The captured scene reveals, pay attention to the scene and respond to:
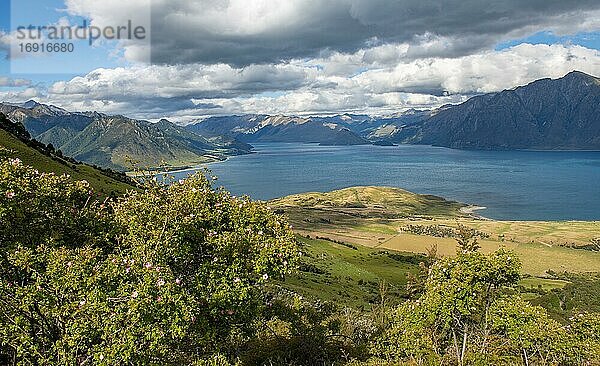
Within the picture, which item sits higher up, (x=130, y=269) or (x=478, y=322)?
(x=130, y=269)

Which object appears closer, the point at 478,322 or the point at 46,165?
the point at 478,322

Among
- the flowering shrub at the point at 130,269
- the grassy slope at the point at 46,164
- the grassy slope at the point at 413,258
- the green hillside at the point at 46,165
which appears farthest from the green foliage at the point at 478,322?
the grassy slope at the point at 46,164

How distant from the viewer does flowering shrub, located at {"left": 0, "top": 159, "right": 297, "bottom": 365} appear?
12453 millimetres

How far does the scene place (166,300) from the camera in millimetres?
12633

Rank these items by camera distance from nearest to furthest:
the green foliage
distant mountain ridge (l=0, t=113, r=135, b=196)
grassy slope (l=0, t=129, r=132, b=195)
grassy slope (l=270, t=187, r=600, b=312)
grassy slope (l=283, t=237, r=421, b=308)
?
the green foliage, grassy slope (l=283, t=237, r=421, b=308), grassy slope (l=0, t=129, r=132, b=195), distant mountain ridge (l=0, t=113, r=135, b=196), grassy slope (l=270, t=187, r=600, b=312)

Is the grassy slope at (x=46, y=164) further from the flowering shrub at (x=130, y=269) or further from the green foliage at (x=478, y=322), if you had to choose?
the green foliage at (x=478, y=322)

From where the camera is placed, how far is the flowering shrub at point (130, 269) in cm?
1245

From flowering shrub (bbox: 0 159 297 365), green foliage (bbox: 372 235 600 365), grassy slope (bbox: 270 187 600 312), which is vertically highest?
flowering shrub (bbox: 0 159 297 365)

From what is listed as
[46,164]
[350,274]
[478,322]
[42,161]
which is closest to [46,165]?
[46,164]

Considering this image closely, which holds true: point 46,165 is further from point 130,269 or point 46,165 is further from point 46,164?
point 130,269

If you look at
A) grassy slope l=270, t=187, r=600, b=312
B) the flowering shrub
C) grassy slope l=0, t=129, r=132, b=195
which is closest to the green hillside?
grassy slope l=0, t=129, r=132, b=195

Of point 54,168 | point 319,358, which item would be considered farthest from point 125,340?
point 54,168

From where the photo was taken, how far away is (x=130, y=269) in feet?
45.5

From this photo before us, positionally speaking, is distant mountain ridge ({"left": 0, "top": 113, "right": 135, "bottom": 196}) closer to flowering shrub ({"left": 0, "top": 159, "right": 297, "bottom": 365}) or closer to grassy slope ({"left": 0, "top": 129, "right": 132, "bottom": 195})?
grassy slope ({"left": 0, "top": 129, "right": 132, "bottom": 195})
